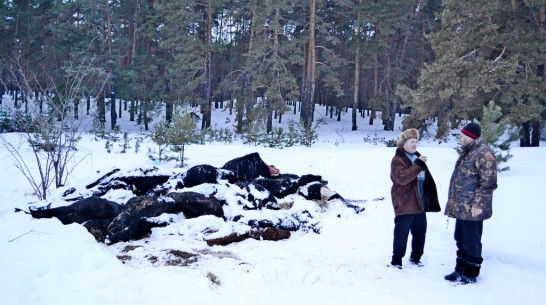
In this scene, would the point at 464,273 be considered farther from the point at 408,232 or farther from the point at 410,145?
the point at 410,145

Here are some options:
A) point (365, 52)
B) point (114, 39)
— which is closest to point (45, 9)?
→ point (114, 39)

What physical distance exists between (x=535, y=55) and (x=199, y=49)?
19.2m

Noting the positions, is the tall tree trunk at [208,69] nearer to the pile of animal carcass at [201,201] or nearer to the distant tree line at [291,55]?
the distant tree line at [291,55]

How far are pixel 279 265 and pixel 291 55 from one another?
19504mm

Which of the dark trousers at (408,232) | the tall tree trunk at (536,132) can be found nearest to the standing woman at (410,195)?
the dark trousers at (408,232)

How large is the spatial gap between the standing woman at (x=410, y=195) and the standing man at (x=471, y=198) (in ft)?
1.15

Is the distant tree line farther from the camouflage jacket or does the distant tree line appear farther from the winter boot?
Result: the camouflage jacket

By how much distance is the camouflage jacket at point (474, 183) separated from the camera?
4.11m

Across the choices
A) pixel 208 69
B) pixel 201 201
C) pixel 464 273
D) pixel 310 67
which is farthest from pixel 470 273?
pixel 208 69

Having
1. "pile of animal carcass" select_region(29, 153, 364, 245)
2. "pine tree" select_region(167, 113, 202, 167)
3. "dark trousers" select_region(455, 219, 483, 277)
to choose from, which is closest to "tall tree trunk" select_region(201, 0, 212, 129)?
"pine tree" select_region(167, 113, 202, 167)

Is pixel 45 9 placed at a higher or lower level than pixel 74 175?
higher

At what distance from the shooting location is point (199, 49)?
25516 mm

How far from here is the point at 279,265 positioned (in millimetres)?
4895

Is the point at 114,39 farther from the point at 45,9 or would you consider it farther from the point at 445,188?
the point at 445,188
